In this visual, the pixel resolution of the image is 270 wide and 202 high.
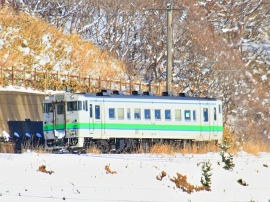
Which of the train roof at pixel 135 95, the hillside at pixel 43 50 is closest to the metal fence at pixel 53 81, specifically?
the hillside at pixel 43 50

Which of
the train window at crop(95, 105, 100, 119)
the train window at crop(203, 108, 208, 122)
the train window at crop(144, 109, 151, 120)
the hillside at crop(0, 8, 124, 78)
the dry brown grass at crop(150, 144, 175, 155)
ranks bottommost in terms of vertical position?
the dry brown grass at crop(150, 144, 175, 155)

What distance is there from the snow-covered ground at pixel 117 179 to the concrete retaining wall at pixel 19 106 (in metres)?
12.0

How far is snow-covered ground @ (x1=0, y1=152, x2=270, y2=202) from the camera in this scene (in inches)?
1083

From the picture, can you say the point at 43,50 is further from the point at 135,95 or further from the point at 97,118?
the point at 97,118

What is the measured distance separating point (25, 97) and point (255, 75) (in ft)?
87.3

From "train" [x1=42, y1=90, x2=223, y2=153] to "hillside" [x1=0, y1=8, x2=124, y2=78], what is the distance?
1135 centimetres

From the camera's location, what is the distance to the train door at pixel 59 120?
41.2 m

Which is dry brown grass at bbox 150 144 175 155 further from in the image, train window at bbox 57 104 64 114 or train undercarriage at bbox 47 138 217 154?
train window at bbox 57 104 64 114

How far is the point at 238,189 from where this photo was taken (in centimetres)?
3312

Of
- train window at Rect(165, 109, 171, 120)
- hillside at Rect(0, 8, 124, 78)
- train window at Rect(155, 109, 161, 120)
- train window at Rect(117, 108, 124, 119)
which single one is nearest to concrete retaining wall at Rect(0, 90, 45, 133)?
hillside at Rect(0, 8, 124, 78)

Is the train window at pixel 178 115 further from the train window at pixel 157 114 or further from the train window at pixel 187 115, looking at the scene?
the train window at pixel 157 114

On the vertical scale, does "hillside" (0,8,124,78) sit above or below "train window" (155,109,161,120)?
above

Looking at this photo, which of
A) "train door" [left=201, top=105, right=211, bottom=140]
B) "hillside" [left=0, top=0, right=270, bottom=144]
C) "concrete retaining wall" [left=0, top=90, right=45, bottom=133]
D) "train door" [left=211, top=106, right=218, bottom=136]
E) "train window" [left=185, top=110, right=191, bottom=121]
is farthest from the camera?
"hillside" [left=0, top=0, right=270, bottom=144]

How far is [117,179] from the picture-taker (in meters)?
30.2
